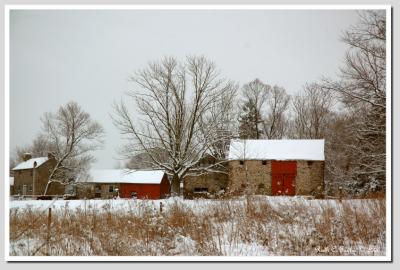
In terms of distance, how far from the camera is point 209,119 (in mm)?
20234

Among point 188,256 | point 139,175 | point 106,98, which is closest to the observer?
point 188,256

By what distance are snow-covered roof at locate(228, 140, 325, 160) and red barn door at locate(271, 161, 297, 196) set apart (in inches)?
13.4

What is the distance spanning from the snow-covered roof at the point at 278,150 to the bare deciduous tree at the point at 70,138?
25.9 ft

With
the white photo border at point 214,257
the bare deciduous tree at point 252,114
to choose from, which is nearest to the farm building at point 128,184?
the bare deciduous tree at point 252,114

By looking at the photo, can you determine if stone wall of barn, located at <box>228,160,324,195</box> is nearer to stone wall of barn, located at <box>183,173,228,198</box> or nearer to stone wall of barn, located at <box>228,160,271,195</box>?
stone wall of barn, located at <box>228,160,271,195</box>

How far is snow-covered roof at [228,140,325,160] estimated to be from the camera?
75.5 feet

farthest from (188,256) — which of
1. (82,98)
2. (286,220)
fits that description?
(82,98)

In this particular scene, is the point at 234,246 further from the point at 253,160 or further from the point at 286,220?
the point at 253,160

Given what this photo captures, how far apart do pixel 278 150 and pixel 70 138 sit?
37.6 ft

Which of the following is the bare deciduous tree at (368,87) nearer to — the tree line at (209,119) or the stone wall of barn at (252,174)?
the tree line at (209,119)

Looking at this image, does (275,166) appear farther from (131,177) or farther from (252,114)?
(131,177)

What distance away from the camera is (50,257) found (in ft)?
21.9

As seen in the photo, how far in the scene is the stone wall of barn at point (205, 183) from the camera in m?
24.8

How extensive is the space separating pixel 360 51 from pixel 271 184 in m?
13.2
